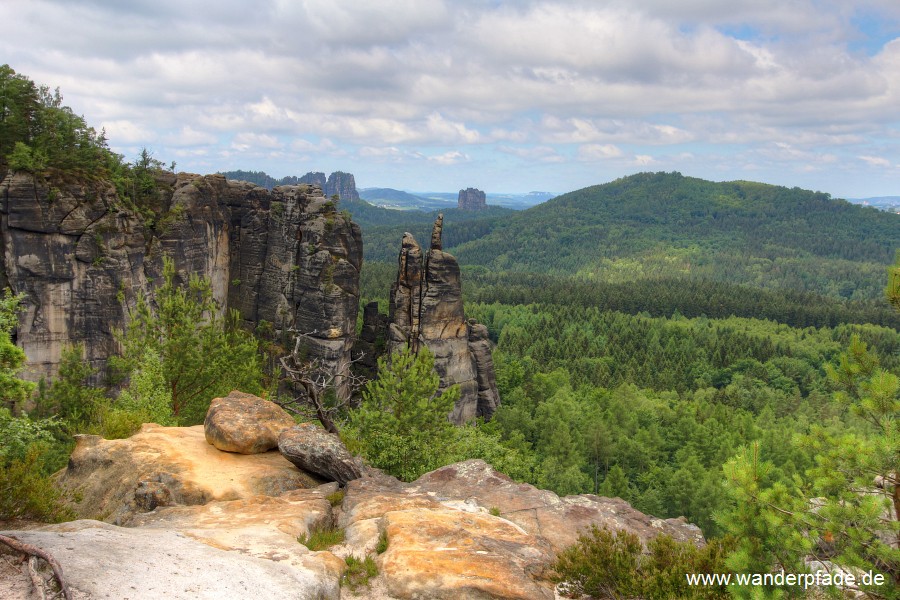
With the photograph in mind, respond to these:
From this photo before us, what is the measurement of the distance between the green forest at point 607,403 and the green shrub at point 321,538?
19.3 feet

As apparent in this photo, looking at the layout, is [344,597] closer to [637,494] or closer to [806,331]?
[637,494]

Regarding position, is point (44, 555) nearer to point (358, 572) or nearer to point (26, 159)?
point (358, 572)

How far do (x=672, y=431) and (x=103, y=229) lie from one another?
196ft

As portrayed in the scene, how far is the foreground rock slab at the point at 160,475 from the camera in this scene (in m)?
16.0

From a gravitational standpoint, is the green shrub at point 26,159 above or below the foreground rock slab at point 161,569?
above

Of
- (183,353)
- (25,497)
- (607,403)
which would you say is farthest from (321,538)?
(607,403)

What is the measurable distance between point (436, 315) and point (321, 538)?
4216 cm

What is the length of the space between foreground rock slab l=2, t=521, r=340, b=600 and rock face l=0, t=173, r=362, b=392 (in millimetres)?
34786

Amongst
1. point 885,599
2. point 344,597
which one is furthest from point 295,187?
point 885,599

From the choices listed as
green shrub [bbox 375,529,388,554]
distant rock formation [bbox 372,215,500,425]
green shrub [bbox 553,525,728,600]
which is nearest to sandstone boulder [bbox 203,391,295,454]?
green shrub [bbox 375,529,388,554]

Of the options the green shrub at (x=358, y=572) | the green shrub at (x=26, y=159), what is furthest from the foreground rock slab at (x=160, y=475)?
the green shrub at (x=26, y=159)

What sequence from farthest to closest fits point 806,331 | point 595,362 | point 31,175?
point 806,331 < point 595,362 < point 31,175

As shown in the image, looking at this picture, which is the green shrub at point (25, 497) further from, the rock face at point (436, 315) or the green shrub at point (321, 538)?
the rock face at point (436, 315)

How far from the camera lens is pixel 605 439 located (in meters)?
55.4
